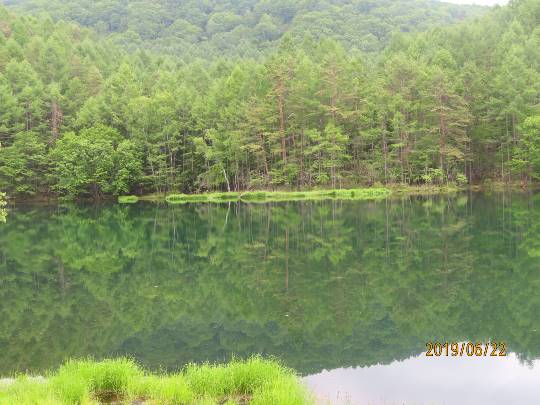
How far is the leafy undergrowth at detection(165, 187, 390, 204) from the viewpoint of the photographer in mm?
59000

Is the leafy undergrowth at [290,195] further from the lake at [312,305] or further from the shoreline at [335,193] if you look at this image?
the lake at [312,305]

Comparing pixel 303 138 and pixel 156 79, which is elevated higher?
pixel 156 79

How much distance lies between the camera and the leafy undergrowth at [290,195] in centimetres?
5900

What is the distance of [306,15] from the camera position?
6590 inches

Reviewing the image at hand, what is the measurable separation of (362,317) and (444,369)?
337 centimetres

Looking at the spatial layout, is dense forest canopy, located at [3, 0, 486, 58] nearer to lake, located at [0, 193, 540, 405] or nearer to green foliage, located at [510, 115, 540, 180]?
green foliage, located at [510, 115, 540, 180]

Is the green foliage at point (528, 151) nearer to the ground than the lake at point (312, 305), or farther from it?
farther from it

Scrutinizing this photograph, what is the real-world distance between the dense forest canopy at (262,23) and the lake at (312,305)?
122 m

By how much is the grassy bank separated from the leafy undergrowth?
161 feet

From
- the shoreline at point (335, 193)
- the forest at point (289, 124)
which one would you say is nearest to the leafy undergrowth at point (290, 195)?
the shoreline at point (335, 193)

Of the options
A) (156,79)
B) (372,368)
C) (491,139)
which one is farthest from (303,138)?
(372,368)

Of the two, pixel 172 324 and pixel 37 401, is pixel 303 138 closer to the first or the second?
pixel 172 324

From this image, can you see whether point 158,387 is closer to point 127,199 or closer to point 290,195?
point 290,195

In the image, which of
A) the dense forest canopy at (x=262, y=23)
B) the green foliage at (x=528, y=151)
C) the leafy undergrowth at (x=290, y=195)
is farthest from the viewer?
the dense forest canopy at (x=262, y=23)
